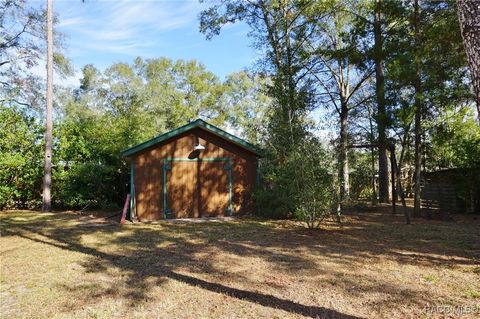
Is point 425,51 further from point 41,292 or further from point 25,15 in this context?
point 25,15

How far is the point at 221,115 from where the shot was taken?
122ft

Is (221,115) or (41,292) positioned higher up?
(221,115)

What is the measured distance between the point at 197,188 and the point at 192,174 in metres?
0.51

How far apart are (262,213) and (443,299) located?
8.36 metres

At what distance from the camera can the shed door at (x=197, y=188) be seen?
465 inches

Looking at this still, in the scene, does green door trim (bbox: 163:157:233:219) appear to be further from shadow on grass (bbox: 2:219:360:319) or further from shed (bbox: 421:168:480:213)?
shed (bbox: 421:168:480:213)

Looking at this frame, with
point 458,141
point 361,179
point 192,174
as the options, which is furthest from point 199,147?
point 361,179

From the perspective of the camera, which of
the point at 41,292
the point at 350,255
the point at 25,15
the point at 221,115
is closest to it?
the point at 41,292

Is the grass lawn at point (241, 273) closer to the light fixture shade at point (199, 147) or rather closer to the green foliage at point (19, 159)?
the light fixture shade at point (199, 147)

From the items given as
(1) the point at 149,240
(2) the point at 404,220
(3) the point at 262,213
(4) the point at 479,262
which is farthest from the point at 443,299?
(3) the point at 262,213

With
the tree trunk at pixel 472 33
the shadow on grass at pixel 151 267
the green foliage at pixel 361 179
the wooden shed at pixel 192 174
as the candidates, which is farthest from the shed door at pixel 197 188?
the tree trunk at pixel 472 33

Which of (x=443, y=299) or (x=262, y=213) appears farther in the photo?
(x=262, y=213)

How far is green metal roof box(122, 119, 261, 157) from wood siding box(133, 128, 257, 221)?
0.23 metres

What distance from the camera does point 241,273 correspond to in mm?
5367
